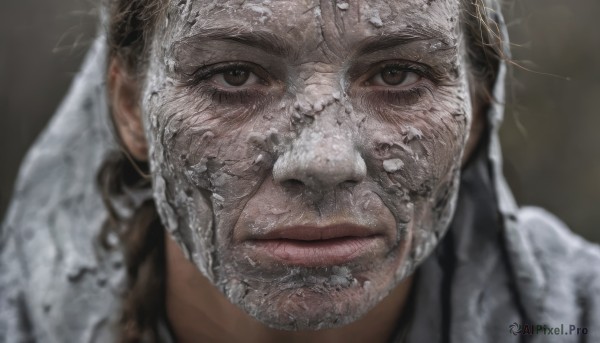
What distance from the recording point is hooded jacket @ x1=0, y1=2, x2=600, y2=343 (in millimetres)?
1841

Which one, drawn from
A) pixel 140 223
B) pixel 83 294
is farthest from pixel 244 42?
pixel 83 294

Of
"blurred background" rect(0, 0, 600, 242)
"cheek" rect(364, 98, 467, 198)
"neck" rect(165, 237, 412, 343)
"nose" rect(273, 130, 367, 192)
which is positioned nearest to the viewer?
"nose" rect(273, 130, 367, 192)

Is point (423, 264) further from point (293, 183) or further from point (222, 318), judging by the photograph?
point (293, 183)

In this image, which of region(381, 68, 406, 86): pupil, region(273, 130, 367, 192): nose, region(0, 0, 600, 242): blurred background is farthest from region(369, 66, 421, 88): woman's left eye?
region(0, 0, 600, 242): blurred background

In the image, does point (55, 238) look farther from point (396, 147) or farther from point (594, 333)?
point (594, 333)

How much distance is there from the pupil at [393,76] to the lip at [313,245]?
28 centimetres

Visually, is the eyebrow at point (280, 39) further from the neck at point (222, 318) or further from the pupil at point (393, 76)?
the neck at point (222, 318)

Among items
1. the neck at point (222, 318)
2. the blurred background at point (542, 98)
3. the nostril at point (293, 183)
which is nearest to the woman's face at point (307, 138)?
the nostril at point (293, 183)

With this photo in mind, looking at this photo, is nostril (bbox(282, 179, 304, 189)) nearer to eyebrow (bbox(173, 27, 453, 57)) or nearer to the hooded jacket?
eyebrow (bbox(173, 27, 453, 57))

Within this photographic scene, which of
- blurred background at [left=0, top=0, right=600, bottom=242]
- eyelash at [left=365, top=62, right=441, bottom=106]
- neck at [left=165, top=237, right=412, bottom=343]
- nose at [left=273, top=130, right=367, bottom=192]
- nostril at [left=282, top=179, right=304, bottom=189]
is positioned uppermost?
eyelash at [left=365, top=62, right=441, bottom=106]

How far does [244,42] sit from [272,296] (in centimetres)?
46

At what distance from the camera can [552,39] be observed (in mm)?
4215

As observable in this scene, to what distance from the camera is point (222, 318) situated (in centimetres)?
181

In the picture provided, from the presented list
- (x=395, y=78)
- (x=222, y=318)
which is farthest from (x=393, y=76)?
(x=222, y=318)
